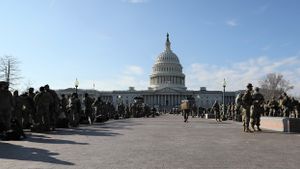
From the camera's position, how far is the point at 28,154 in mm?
12539

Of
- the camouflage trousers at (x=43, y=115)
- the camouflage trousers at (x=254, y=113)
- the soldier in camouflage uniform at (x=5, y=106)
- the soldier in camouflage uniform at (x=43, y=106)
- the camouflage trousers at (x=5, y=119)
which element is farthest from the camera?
the camouflage trousers at (x=254, y=113)

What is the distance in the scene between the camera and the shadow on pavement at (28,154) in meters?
11.3

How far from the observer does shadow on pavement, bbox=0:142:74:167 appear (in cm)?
1127

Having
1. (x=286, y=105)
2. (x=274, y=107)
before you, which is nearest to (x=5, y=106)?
(x=286, y=105)

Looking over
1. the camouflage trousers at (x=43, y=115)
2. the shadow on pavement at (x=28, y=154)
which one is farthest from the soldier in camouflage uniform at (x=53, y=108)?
the shadow on pavement at (x=28, y=154)

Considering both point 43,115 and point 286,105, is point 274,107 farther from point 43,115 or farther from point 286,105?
point 43,115

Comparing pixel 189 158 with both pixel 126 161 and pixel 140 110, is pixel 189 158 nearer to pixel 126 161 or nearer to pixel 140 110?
pixel 126 161

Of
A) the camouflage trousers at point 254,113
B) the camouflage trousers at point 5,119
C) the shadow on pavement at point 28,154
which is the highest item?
the camouflage trousers at point 254,113

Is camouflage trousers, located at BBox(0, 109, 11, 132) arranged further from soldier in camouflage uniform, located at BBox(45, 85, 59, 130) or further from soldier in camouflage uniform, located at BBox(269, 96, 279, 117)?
soldier in camouflage uniform, located at BBox(269, 96, 279, 117)

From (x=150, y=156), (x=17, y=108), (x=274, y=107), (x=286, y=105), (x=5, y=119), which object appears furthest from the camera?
(x=274, y=107)

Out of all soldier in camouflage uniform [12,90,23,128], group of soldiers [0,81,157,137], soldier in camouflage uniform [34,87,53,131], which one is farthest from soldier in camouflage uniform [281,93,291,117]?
soldier in camouflage uniform [12,90,23,128]

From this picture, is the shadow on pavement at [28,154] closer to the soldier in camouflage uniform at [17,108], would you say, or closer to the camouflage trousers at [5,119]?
the camouflage trousers at [5,119]

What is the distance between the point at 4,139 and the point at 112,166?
8.23 metres

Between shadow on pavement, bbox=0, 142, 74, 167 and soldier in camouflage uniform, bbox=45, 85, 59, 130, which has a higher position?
soldier in camouflage uniform, bbox=45, 85, 59, 130
